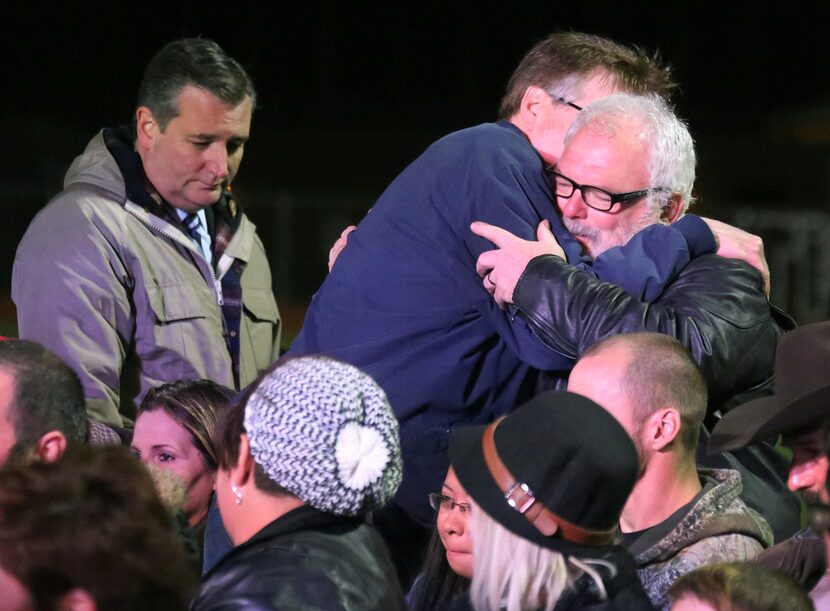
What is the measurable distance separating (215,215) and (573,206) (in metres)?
2.13

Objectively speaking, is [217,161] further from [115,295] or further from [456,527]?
[456,527]

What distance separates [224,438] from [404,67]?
2009cm

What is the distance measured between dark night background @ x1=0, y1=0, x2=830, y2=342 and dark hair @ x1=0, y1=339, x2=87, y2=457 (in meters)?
16.6

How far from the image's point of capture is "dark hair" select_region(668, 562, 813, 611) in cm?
261

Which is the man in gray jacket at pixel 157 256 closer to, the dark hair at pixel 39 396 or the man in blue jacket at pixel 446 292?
the dark hair at pixel 39 396

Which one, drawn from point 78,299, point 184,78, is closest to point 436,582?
point 78,299

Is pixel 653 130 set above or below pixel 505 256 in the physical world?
above

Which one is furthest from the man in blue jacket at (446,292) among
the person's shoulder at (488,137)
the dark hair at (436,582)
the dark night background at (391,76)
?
the dark night background at (391,76)

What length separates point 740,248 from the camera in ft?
11.9

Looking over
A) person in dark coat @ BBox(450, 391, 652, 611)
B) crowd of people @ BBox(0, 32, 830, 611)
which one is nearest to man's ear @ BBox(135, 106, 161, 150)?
crowd of people @ BBox(0, 32, 830, 611)

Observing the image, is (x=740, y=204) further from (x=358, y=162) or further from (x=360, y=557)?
(x=360, y=557)

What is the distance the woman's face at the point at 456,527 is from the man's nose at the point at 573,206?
89cm

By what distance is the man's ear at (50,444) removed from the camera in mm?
3227

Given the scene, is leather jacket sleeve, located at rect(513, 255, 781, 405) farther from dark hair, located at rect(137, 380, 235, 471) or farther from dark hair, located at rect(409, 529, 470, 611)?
dark hair, located at rect(137, 380, 235, 471)
